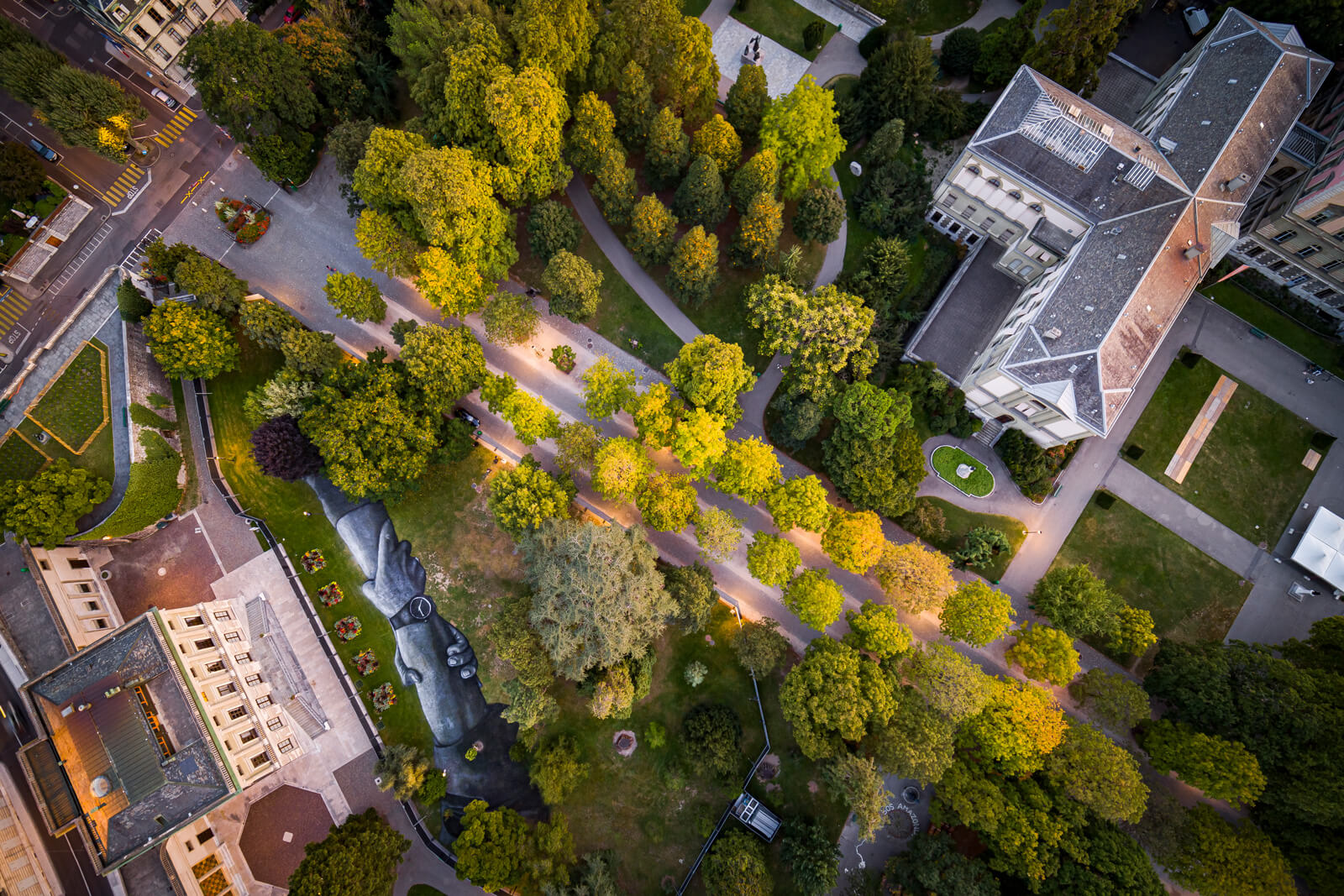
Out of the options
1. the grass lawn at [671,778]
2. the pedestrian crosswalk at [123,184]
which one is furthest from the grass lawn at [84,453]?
the grass lawn at [671,778]

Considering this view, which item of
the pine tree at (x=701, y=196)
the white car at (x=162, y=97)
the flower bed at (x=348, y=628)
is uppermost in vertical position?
the pine tree at (x=701, y=196)

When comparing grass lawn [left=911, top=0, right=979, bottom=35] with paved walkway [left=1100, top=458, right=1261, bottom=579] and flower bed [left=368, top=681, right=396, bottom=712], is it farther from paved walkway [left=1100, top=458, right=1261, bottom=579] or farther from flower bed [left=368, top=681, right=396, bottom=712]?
flower bed [left=368, top=681, right=396, bottom=712]

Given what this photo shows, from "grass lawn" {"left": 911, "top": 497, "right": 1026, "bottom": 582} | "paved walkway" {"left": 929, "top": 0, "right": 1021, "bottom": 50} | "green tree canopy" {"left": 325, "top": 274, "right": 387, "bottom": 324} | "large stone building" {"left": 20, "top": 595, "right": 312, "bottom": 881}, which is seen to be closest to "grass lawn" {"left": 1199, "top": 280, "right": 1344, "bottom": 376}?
"grass lawn" {"left": 911, "top": 497, "right": 1026, "bottom": 582}

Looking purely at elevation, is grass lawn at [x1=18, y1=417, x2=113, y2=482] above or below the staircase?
below

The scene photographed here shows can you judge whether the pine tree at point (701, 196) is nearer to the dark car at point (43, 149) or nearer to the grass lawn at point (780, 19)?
the grass lawn at point (780, 19)

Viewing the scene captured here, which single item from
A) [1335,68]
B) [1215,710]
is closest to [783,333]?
[1215,710]

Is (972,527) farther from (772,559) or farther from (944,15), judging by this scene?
(944,15)
